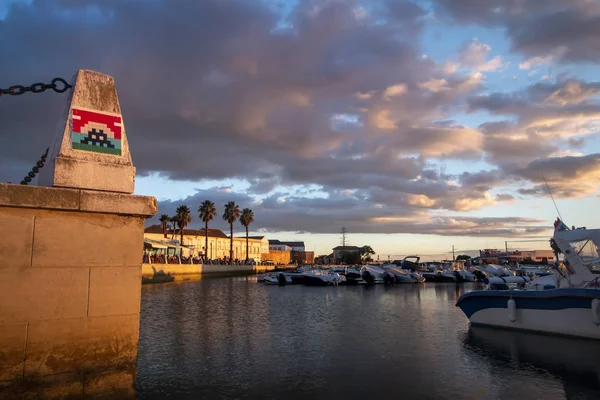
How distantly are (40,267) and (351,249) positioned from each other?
193863mm

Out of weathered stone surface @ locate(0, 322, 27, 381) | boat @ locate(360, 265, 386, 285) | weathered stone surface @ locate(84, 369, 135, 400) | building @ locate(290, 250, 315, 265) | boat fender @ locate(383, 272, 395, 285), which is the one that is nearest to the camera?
weathered stone surface @ locate(0, 322, 27, 381)

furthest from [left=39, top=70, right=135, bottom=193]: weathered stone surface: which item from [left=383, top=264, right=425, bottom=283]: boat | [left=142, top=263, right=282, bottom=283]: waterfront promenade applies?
[left=383, top=264, right=425, bottom=283]: boat

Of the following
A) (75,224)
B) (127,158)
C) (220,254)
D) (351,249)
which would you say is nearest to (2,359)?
(75,224)

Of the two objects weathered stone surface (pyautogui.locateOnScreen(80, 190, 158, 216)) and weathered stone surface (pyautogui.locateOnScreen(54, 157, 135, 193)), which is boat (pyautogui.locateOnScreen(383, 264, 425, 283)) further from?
weathered stone surface (pyautogui.locateOnScreen(54, 157, 135, 193))

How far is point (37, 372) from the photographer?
5.49 m

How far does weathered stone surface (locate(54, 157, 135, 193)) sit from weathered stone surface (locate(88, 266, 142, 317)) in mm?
1162

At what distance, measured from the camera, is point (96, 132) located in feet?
21.3

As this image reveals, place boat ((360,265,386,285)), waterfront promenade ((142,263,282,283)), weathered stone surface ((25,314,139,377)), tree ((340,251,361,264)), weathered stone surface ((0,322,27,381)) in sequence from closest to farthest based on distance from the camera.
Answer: weathered stone surface ((0,322,27,381)) → weathered stone surface ((25,314,139,377)) → waterfront promenade ((142,263,282,283)) → boat ((360,265,386,285)) → tree ((340,251,361,264))

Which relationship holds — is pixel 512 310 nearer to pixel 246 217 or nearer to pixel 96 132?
pixel 96 132

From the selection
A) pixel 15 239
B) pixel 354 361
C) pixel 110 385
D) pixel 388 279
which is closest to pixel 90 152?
pixel 15 239

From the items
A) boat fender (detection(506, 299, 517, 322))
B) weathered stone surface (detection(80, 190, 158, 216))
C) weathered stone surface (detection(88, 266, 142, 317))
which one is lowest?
boat fender (detection(506, 299, 517, 322))

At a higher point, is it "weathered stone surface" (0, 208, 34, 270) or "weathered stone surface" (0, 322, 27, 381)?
"weathered stone surface" (0, 208, 34, 270)

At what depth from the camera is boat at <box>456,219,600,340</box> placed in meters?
15.5

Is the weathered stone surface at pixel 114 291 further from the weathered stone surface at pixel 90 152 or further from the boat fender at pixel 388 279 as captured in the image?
the boat fender at pixel 388 279
